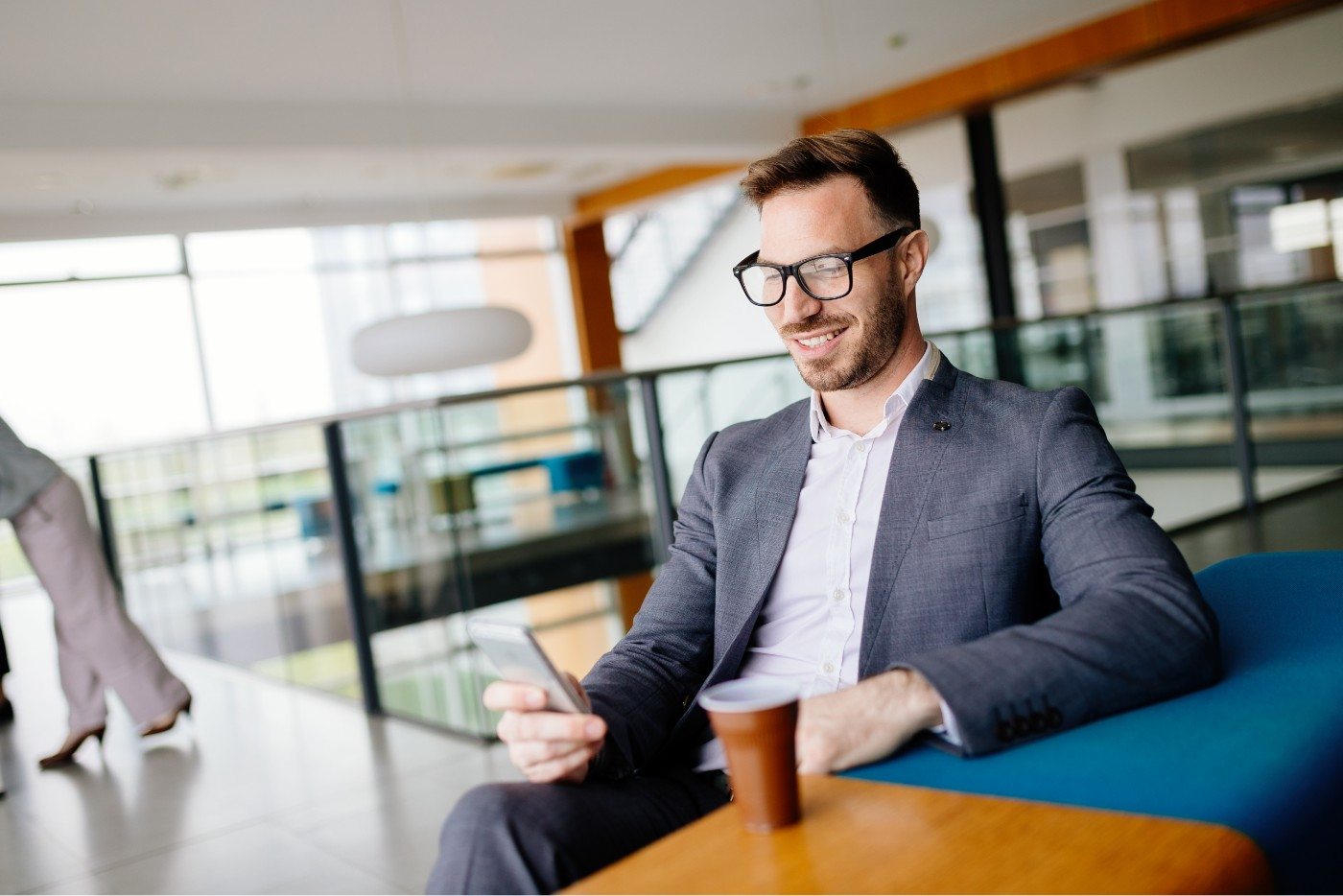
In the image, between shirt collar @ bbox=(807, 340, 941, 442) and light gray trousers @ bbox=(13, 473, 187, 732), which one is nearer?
shirt collar @ bbox=(807, 340, 941, 442)

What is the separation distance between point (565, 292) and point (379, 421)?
8895mm

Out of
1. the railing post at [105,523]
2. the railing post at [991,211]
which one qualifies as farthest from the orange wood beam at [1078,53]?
the railing post at [105,523]

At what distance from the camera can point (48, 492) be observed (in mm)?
3674

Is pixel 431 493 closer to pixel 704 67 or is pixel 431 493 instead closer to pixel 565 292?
pixel 704 67

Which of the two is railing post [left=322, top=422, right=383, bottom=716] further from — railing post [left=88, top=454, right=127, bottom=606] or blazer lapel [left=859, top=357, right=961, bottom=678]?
blazer lapel [left=859, top=357, right=961, bottom=678]

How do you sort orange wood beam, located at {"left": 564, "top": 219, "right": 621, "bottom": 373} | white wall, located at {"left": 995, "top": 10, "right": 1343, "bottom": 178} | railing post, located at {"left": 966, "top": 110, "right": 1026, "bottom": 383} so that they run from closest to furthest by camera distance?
white wall, located at {"left": 995, "top": 10, "right": 1343, "bottom": 178}, railing post, located at {"left": 966, "top": 110, "right": 1026, "bottom": 383}, orange wood beam, located at {"left": 564, "top": 219, "right": 621, "bottom": 373}

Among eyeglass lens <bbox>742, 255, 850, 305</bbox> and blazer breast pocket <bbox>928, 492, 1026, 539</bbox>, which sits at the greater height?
eyeglass lens <bbox>742, 255, 850, 305</bbox>

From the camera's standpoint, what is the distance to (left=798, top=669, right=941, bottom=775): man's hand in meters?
1.10

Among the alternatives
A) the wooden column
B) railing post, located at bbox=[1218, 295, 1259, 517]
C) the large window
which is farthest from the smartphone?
the wooden column

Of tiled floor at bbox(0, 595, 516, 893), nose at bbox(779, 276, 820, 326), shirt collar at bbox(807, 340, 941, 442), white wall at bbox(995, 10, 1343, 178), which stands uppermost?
white wall at bbox(995, 10, 1343, 178)

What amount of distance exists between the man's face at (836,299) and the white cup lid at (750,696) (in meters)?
0.63

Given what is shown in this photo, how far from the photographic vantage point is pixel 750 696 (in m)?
0.97

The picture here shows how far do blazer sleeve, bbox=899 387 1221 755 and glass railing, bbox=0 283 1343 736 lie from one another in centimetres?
252

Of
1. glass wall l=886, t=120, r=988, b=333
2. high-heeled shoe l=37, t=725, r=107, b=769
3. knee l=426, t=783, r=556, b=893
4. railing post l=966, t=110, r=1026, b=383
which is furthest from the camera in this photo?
glass wall l=886, t=120, r=988, b=333
